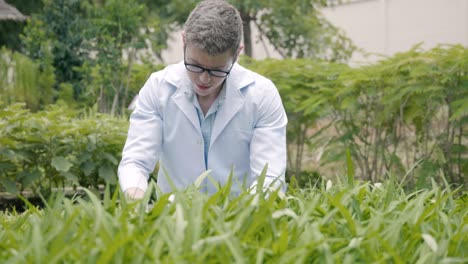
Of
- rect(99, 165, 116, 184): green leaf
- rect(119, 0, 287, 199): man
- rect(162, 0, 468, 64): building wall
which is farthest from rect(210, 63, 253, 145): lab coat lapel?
rect(162, 0, 468, 64): building wall

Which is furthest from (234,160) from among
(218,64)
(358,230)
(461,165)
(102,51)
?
(102,51)

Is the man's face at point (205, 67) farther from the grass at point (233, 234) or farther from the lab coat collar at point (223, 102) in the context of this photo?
the grass at point (233, 234)

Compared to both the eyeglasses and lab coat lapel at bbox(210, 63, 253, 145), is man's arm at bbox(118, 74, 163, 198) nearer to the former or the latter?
lab coat lapel at bbox(210, 63, 253, 145)

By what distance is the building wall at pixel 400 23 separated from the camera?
16000 millimetres

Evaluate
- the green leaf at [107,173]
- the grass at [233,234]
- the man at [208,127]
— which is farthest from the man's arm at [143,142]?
the green leaf at [107,173]

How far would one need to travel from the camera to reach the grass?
1.72 m

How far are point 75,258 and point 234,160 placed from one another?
6.69 ft

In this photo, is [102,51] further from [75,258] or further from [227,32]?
[75,258]

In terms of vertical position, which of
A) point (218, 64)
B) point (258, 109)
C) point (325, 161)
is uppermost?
point (218, 64)

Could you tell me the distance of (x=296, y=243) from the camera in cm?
193

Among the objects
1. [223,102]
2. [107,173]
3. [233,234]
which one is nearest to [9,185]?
[107,173]

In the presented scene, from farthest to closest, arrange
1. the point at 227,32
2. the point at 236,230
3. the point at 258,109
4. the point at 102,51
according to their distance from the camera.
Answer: the point at 102,51 < the point at 258,109 < the point at 227,32 < the point at 236,230

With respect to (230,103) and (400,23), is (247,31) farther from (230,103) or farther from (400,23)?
(230,103)

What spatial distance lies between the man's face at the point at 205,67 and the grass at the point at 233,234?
3.33 ft
